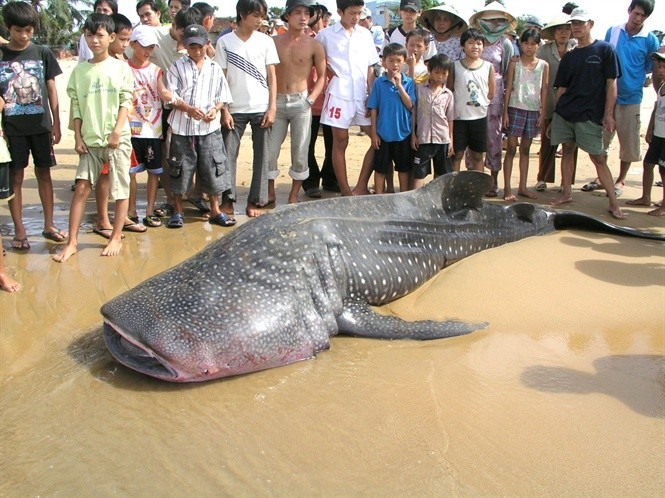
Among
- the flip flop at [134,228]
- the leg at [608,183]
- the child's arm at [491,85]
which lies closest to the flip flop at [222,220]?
the flip flop at [134,228]

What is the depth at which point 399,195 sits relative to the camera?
541 centimetres

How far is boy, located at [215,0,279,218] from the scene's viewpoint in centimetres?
670

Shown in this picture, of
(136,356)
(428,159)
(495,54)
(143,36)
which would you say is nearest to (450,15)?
(495,54)

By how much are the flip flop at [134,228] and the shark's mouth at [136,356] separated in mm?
2769

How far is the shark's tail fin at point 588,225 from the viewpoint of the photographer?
6426mm

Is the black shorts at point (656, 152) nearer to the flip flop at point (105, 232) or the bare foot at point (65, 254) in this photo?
the flip flop at point (105, 232)

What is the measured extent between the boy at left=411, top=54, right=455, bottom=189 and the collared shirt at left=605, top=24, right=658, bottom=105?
2.57 meters

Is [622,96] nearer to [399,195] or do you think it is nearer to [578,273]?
[578,273]

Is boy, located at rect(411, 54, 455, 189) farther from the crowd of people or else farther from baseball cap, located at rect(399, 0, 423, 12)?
baseball cap, located at rect(399, 0, 423, 12)

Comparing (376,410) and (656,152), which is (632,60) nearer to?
(656,152)

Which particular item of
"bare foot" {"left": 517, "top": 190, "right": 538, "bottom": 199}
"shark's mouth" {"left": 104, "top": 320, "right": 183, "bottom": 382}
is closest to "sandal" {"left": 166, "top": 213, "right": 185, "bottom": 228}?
"shark's mouth" {"left": 104, "top": 320, "right": 183, "bottom": 382}

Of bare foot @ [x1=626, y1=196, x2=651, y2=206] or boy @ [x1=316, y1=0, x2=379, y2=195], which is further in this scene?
bare foot @ [x1=626, y1=196, x2=651, y2=206]

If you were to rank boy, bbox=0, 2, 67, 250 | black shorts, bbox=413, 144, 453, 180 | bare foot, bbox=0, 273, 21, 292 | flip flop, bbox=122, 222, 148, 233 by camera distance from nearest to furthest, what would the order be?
bare foot, bbox=0, 273, 21, 292, boy, bbox=0, 2, 67, 250, flip flop, bbox=122, 222, 148, 233, black shorts, bbox=413, 144, 453, 180

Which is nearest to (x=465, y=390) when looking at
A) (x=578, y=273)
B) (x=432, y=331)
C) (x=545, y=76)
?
(x=432, y=331)
